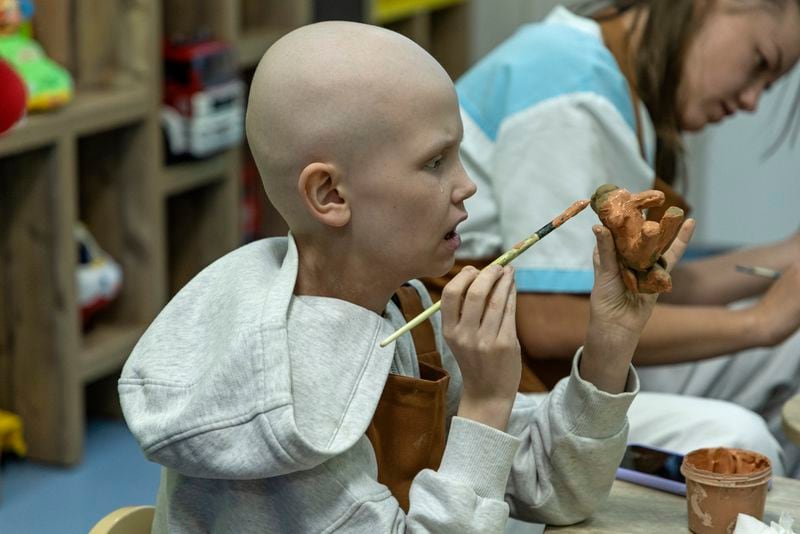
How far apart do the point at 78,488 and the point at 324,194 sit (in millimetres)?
1629

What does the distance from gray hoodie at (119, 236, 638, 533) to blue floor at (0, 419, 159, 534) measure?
4.31 ft

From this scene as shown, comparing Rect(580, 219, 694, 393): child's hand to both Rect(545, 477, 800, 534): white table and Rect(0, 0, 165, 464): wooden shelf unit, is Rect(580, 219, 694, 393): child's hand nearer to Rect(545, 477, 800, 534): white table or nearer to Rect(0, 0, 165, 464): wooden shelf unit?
Rect(545, 477, 800, 534): white table

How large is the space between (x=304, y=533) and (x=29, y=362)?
5.56 feet

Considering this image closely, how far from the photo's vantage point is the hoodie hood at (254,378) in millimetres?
927

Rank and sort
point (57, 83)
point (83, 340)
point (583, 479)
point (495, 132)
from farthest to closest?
point (83, 340) < point (57, 83) < point (495, 132) < point (583, 479)

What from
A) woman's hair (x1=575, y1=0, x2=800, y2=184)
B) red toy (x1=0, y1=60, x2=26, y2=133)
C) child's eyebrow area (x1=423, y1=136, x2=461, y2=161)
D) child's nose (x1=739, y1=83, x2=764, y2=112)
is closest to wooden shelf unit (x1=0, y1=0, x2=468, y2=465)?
red toy (x1=0, y1=60, x2=26, y2=133)

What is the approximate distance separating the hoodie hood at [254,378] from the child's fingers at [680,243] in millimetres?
262

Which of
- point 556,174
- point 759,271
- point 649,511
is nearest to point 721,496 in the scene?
point 649,511

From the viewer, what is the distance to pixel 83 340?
2693mm

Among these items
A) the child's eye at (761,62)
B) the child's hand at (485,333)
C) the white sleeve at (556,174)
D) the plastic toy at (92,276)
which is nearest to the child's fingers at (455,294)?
the child's hand at (485,333)

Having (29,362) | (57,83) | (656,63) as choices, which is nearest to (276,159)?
(656,63)

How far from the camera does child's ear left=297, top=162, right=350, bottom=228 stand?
1008 mm

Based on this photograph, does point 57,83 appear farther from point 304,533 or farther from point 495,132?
point 304,533

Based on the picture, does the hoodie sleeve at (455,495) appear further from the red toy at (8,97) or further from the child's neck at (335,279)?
the red toy at (8,97)
